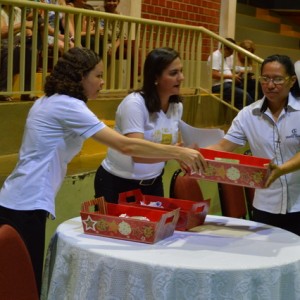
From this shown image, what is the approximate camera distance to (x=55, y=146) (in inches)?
104

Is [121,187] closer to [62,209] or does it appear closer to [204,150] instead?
[204,150]

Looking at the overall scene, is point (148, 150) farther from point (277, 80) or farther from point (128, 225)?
point (277, 80)

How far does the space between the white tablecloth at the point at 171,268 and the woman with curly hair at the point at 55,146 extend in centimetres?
14

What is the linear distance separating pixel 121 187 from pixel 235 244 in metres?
0.82

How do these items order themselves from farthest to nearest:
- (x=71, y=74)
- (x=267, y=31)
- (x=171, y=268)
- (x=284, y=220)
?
(x=267, y=31)
(x=284, y=220)
(x=71, y=74)
(x=171, y=268)

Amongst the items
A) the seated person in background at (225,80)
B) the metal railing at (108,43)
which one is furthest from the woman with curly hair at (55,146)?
the seated person in background at (225,80)

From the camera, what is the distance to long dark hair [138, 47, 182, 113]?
3.21 metres

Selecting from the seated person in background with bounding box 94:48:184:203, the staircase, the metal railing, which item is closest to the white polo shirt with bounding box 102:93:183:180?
the seated person in background with bounding box 94:48:184:203

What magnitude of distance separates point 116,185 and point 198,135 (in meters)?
0.47

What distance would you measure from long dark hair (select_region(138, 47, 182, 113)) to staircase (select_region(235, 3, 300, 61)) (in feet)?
25.7

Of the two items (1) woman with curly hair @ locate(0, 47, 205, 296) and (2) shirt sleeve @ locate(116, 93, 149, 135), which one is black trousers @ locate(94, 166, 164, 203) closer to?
(2) shirt sleeve @ locate(116, 93, 149, 135)

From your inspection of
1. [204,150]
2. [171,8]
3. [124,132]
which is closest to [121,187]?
[124,132]

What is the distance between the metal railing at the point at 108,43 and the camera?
15.6ft

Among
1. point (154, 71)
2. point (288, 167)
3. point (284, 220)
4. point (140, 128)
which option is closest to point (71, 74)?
point (140, 128)
